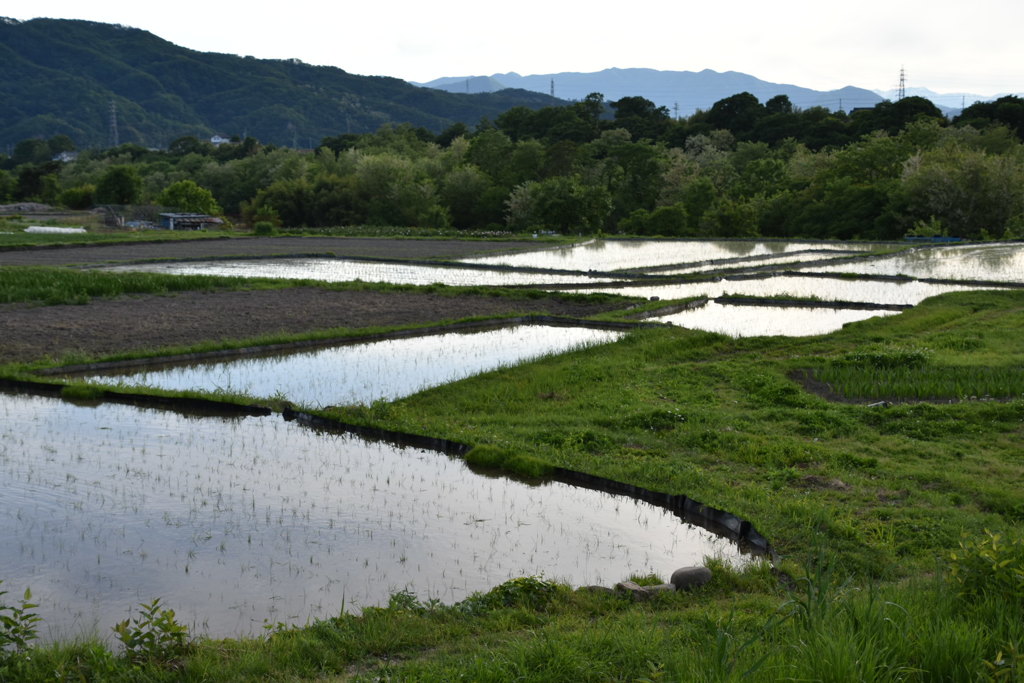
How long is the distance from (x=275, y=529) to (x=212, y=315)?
11.6m

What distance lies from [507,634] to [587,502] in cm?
304

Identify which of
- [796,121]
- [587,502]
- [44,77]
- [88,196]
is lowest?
[587,502]

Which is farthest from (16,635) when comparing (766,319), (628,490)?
(766,319)

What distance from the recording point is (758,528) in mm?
6715

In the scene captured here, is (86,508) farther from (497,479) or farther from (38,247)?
(38,247)

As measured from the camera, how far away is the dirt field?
14664 mm

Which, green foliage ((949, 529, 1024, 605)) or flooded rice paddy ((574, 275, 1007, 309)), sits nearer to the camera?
green foliage ((949, 529, 1024, 605))

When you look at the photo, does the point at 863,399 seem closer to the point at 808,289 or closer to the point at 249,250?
the point at 808,289

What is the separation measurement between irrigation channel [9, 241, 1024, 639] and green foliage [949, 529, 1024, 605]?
214 centimetres

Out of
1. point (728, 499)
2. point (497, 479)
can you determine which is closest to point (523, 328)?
point (497, 479)

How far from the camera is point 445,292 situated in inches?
857

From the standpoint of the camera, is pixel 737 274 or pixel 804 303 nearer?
pixel 804 303

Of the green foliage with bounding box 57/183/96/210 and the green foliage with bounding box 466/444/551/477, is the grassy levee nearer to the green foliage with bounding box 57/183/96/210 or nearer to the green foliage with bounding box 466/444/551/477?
the green foliage with bounding box 466/444/551/477

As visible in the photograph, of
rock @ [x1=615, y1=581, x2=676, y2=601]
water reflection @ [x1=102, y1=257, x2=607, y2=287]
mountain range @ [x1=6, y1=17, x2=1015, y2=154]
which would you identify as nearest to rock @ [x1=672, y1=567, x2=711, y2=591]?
rock @ [x1=615, y1=581, x2=676, y2=601]
